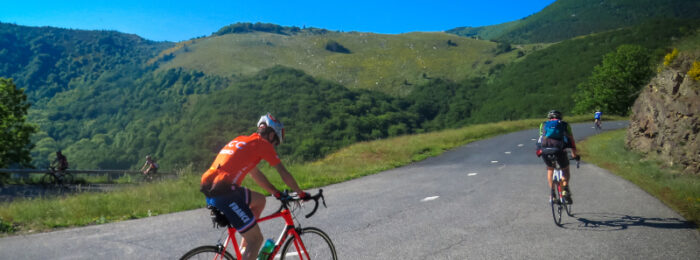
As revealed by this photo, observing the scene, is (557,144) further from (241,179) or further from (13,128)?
(13,128)

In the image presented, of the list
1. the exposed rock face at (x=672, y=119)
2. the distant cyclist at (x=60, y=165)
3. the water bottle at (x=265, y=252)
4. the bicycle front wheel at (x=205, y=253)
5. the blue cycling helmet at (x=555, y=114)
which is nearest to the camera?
the bicycle front wheel at (x=205, y=253)

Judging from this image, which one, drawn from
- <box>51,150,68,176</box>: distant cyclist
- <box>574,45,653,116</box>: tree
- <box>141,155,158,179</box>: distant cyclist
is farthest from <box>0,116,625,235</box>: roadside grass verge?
<box>574,45,653,116</box>: tree

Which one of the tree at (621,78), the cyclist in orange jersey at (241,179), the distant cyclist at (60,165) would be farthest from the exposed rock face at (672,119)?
the tree at (621,78)

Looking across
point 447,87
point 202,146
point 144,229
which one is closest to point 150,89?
point 202,146

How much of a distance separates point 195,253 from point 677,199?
32.0 feet

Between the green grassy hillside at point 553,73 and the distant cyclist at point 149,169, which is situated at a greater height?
the green grassy hillside at point 553,73

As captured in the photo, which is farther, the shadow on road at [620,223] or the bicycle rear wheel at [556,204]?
the bicycle rear wheel at [556,204]

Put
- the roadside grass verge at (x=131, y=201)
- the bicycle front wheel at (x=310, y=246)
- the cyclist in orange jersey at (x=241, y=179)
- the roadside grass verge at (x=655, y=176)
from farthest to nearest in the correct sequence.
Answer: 1. the roadside grass verge at (x=655, y=176)
2. the roadside grass verge at (x=131, y=201)
3. the bicycle front wheel at (x=310, y=246)
4. the cyclist in orange jersey at (x=241, y=179)

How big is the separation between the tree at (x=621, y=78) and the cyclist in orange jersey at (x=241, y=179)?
64675 mm

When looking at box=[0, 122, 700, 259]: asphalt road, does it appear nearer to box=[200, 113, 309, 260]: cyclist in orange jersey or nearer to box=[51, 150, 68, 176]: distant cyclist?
box=[200, 113, 309, 260]: cyclist in orange jersey

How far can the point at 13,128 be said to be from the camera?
3097cm

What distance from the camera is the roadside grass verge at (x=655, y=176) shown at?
8.23 meters

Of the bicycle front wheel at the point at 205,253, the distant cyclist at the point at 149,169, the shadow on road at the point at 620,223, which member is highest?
the bicycle front wheel at the point at 205,253

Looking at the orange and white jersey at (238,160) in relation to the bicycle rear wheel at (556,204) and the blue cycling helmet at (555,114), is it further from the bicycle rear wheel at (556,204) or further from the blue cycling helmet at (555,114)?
the blue cycling helmet at (555,114)
